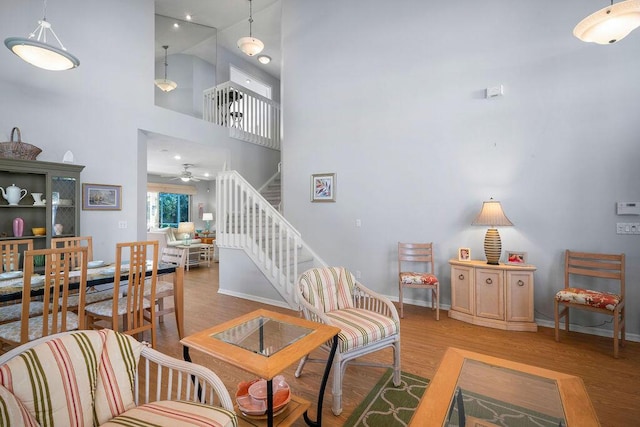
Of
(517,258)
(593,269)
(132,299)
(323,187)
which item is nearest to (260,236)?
(323,187)

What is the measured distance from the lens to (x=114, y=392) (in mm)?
1215

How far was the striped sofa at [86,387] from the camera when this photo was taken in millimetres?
988

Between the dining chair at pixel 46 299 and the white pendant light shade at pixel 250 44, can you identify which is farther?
the white pendant light shade at pixel 250 44

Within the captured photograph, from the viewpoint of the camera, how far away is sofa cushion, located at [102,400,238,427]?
3.63 ft

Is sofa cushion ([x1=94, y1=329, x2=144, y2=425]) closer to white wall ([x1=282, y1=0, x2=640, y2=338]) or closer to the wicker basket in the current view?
the wicker basket

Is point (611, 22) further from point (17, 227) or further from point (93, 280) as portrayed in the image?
point (17, 227)

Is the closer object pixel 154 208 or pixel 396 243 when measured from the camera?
pixel 396 243

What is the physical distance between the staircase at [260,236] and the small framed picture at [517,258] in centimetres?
254

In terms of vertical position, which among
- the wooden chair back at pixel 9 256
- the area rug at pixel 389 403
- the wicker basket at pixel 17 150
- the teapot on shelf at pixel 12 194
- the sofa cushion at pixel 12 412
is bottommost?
the area rug at pixel 389 403

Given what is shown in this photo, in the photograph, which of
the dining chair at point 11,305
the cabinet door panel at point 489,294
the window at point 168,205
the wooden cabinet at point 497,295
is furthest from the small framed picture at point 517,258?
the window at point 168,205

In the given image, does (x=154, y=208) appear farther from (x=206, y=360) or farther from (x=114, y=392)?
(x=114, y=392)

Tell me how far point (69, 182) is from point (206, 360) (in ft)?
9.23

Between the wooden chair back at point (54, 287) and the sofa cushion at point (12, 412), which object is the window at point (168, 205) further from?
the sofa cushion at point (12, 412)

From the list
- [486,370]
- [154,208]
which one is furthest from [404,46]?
[154,208]
